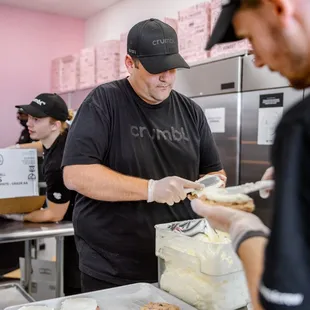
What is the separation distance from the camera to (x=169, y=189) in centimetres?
141

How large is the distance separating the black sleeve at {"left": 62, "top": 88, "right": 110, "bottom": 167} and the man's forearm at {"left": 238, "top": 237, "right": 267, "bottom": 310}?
0.88 meters

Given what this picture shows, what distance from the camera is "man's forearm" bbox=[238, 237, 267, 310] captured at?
63cm

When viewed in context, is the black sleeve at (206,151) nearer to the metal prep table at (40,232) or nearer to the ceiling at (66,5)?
the metal prep table at (40,232)

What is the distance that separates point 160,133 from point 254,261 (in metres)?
1.01

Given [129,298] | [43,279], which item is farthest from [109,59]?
[129,298]

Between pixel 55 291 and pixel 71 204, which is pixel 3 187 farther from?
pixel 55 291

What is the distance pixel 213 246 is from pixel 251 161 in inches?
65.4

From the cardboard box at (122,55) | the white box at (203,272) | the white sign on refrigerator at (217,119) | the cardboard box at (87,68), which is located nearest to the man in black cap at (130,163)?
the white box at (203,272)

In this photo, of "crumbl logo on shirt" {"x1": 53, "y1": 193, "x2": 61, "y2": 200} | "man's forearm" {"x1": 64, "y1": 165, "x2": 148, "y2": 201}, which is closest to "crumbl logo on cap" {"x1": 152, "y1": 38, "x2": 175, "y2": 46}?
"man's forearm" {"x1": 64, "y1": 165, "x2": 148, "y2": 201}

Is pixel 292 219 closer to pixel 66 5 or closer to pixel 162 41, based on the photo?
pixel 162 41

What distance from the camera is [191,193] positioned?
1340mm

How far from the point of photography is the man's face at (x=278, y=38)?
0.59m

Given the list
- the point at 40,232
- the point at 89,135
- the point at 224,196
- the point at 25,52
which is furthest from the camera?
the point at 25,52

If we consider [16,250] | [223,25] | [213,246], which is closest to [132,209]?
[213,246]
